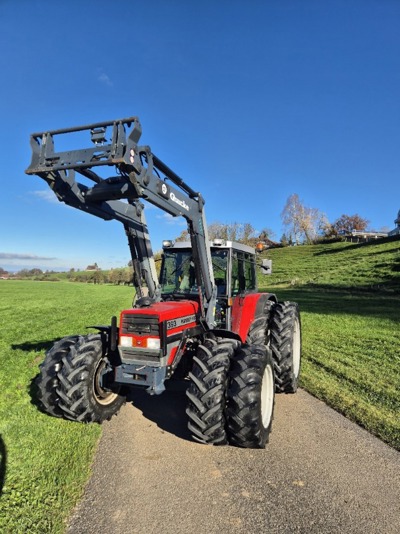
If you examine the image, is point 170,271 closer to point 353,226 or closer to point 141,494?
point 141,494

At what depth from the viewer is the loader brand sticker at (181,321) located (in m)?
4.39

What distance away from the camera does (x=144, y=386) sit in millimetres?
4188

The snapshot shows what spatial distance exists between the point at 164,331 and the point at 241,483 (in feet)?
5.67

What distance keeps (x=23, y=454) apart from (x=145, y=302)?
216 centimetres

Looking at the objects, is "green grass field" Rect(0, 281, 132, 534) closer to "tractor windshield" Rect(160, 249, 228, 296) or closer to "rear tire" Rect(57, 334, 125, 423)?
"rear tire" Rect(57, 334, 125, 423)

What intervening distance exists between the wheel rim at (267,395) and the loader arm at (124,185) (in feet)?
3.45

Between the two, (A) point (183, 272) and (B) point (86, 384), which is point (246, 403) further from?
(A) point (183, 272)

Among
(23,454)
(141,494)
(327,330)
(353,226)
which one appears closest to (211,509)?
(141,494)

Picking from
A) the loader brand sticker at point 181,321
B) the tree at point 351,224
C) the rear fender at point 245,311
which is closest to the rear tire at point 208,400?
the loader brand sticker at point 181,321

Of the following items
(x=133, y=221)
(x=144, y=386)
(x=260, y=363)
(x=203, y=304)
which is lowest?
→ (x=144, y=386)

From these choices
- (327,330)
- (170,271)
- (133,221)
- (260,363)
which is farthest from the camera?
(327,330)

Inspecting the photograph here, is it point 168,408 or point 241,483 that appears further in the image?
point 168,408

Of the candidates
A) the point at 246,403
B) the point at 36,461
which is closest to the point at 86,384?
the point at 36,461

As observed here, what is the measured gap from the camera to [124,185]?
3.88m
